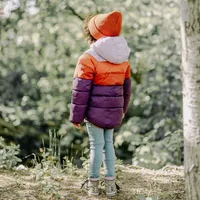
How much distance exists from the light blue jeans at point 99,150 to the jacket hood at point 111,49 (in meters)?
0.53

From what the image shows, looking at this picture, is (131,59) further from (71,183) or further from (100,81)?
(100,81)

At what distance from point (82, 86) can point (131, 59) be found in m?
4.33

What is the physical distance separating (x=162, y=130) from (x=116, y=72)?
4.00 metres

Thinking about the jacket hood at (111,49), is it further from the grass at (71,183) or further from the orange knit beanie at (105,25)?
the grass at (71,183)

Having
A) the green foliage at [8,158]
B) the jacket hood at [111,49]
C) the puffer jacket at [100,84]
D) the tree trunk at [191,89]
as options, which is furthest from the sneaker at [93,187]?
the green foliage at [8,158]

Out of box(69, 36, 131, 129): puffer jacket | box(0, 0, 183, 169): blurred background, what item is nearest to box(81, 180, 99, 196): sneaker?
box(69, 36, 131, 129): puffer jacket

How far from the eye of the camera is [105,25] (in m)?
3.62

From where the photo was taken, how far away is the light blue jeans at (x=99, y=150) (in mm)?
3742

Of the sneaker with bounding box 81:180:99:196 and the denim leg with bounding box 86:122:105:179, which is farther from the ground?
the denim leg with bounding box 86:122:105:179

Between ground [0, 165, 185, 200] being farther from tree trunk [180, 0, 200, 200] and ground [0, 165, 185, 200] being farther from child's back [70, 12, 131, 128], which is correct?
child's back [70, 12, 131, 128]

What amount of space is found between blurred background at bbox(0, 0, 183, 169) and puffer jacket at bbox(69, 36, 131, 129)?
2.58m

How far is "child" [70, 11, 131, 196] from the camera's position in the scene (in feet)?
11.8

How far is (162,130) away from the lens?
755cm

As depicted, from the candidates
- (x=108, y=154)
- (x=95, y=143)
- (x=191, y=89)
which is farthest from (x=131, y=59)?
(x=191, y=89)
